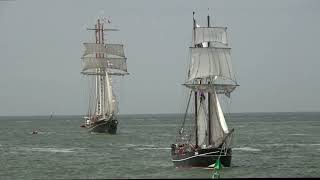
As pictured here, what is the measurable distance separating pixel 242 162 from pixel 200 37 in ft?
35.4

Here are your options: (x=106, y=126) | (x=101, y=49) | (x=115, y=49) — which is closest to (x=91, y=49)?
(x=101, y=49)

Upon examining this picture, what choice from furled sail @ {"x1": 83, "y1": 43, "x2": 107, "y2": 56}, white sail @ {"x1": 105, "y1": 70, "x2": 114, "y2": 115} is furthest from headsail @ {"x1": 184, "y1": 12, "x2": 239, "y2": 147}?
furled sail @ {"x1": 83, "y1": 43, "x2": 107, "y2": 56}

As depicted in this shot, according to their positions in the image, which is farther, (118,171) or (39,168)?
(39,168)

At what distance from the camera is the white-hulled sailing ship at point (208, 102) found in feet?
157

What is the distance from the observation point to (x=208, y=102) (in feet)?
166

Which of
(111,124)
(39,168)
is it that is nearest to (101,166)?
(39,168)

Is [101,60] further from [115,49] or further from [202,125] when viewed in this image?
[202,125]

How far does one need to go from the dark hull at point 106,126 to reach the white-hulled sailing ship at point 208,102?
2478 inches

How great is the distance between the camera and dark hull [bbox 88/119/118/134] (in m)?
117

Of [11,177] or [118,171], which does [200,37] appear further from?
[11,177]

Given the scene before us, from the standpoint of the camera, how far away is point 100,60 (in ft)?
429

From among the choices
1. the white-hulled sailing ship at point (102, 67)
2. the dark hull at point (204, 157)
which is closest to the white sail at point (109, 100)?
the white-hulled sailing ship at point (102, 67)

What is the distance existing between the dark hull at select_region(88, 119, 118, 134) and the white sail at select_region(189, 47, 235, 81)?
63078mm

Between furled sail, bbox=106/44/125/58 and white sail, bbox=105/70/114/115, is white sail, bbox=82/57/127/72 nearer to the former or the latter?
furled sail, bbox=106/44/125/58
